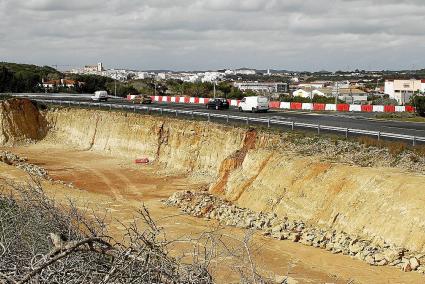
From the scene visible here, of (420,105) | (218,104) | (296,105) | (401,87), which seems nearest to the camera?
(420,105)

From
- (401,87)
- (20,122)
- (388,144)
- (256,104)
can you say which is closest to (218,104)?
(256,104)

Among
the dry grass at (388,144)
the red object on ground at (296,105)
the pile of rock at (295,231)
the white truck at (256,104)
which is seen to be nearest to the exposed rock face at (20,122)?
the white truck at (256,104)

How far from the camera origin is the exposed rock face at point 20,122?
56.4 meters

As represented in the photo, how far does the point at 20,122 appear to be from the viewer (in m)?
58.1

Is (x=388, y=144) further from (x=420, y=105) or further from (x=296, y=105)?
(x=296, y=105)

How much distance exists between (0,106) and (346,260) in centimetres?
4605

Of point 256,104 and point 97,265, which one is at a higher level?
point 256,104

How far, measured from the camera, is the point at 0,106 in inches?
2244

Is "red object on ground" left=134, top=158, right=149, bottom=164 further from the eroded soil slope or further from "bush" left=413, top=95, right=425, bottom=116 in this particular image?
"bush" left=413, top=95, right=425, bottom=116

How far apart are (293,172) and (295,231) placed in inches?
179

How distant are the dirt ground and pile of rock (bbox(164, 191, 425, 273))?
34 cm

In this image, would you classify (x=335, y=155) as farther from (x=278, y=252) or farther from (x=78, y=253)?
(x=78, y=253)

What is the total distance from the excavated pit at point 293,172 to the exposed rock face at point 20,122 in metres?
9.67

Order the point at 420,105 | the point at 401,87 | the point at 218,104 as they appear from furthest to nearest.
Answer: the point at 401,87
the point at 218,104
the point at 420,105
